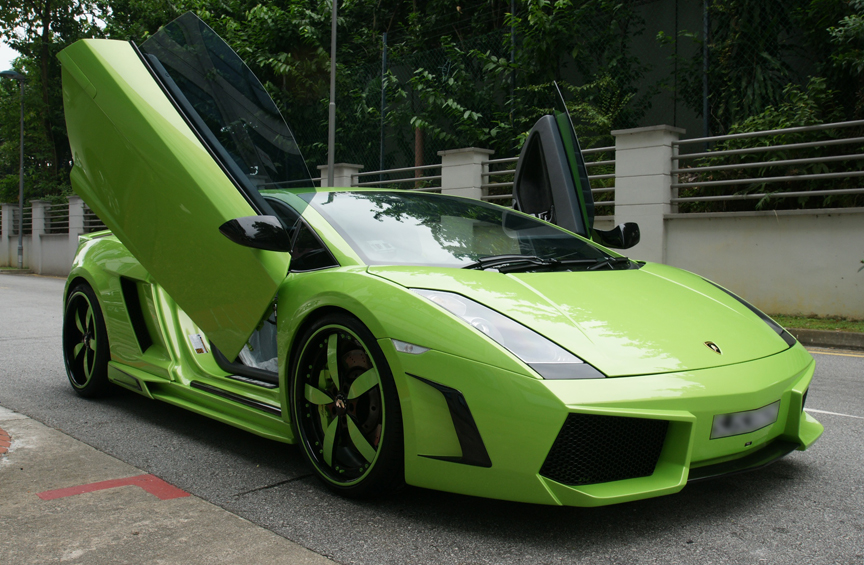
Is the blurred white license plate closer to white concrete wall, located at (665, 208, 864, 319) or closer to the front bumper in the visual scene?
the front bumper

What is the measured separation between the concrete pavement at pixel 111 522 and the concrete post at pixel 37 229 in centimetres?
2698

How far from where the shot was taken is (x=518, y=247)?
3504mm

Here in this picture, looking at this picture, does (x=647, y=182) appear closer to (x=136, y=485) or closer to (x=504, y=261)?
(x=504, y=261)

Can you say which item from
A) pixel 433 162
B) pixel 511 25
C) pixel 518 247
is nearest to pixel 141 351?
pixel 518 247

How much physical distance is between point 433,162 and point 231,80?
13.3m

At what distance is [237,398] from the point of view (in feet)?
11.1

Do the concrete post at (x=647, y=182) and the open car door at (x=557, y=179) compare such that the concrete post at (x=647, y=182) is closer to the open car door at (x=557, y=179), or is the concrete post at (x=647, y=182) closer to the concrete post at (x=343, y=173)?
the open car door at (x=557, y=179)

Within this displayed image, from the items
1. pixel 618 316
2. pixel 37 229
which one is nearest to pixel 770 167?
pixel 618 316

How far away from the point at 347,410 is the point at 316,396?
7.4 inches

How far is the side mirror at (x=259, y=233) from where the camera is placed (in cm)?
307

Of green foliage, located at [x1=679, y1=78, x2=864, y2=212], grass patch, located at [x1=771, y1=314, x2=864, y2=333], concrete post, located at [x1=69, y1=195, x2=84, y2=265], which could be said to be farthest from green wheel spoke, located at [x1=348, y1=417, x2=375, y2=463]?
concrete post, located at [x1=69, y1=195, x2=84, y2=265]

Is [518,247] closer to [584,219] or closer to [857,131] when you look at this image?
[584,219]

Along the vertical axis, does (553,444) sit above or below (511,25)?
below

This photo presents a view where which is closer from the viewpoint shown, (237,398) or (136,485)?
(136,485)
